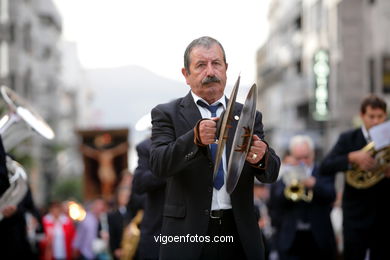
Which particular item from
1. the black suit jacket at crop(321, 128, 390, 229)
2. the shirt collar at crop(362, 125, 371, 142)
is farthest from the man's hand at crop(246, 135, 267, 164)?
the shirt collar at crop(362, 125, 371, 142)

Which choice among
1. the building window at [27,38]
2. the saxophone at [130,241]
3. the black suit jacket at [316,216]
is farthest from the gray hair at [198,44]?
the building window at [27,38]

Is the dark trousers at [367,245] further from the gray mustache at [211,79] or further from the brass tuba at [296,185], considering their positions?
the gray mustache at [211,79]

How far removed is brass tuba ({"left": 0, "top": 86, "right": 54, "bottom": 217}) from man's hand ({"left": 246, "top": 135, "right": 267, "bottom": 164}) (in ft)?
12.4

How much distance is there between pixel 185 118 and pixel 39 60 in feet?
230

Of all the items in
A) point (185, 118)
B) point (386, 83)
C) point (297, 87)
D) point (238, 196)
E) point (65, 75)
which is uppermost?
point (185, 118)

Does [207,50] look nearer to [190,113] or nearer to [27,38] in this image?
[190,113]

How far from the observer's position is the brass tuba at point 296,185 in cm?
1091

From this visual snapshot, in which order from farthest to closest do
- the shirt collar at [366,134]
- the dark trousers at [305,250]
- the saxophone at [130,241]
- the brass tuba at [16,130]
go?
the saxophone at [130,241]
the dark trousers at [305,250]
the shirt collar at [366,134]
the brass tuba at [16,130]

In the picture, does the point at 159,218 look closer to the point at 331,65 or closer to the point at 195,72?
the point at 195,72

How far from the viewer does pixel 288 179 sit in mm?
11156

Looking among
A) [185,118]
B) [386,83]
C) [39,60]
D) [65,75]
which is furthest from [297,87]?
[65,75]

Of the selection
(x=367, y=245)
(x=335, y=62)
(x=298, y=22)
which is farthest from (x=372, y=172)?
(x=298, y=22)

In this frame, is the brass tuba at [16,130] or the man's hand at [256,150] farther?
the brass tuba at [16,130]

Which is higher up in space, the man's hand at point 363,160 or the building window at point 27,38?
the man's hand at point 363,160
